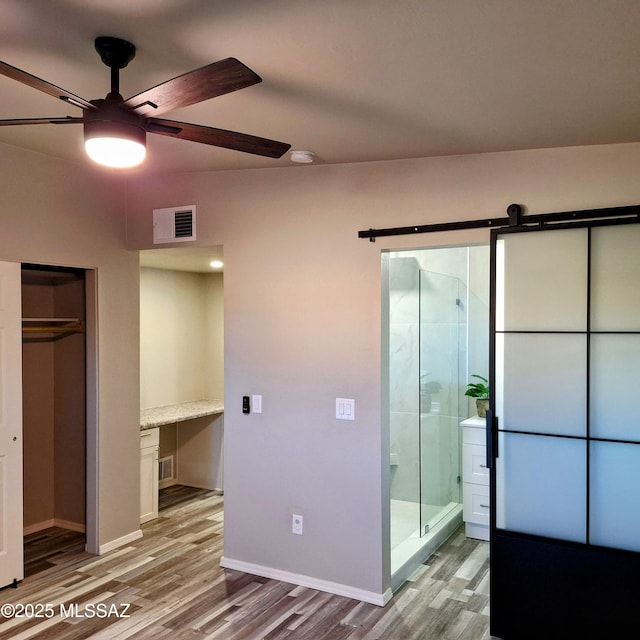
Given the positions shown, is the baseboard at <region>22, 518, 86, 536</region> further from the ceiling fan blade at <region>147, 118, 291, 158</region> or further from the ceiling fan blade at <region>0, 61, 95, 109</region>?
→ the ceiling fan blade at <region>0, 61, 95, 109</region>

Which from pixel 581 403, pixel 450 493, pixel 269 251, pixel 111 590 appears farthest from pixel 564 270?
pixel 111 590

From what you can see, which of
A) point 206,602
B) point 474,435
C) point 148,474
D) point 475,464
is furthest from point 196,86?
point 148,474

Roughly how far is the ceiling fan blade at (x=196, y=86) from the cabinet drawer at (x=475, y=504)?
3.58 metres

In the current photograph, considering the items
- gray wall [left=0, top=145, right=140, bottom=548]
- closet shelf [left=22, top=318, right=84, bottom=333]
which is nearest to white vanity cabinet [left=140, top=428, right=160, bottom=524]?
gray wall [left=0, top=145, right=140, bottom=548]

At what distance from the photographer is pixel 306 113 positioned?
2531 millimetres

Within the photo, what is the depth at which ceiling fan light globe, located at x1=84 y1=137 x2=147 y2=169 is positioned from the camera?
73.5 inches

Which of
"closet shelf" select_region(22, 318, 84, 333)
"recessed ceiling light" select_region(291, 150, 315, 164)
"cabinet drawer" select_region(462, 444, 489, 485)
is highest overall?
"recessed ceiling light" select_region(291, 150, 315, 164)

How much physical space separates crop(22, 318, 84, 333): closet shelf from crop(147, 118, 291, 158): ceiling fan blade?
7.56 feet

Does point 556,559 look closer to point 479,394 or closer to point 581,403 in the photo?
point 581,403

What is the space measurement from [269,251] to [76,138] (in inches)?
50.2

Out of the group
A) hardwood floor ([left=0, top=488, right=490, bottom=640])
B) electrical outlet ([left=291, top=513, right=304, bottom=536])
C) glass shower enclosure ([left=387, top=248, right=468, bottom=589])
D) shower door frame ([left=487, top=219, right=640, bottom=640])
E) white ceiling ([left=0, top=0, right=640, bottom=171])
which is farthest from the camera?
glass shower enclosure ([left=387, top=248, right=468, bottom=589])

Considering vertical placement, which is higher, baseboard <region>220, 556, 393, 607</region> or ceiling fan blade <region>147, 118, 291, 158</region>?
ceiling fan blade <region>147, 118, 291, 158</region>

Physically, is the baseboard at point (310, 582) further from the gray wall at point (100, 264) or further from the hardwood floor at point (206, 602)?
the gray wall at point (100, 264)

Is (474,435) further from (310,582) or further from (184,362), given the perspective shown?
(184,362)
